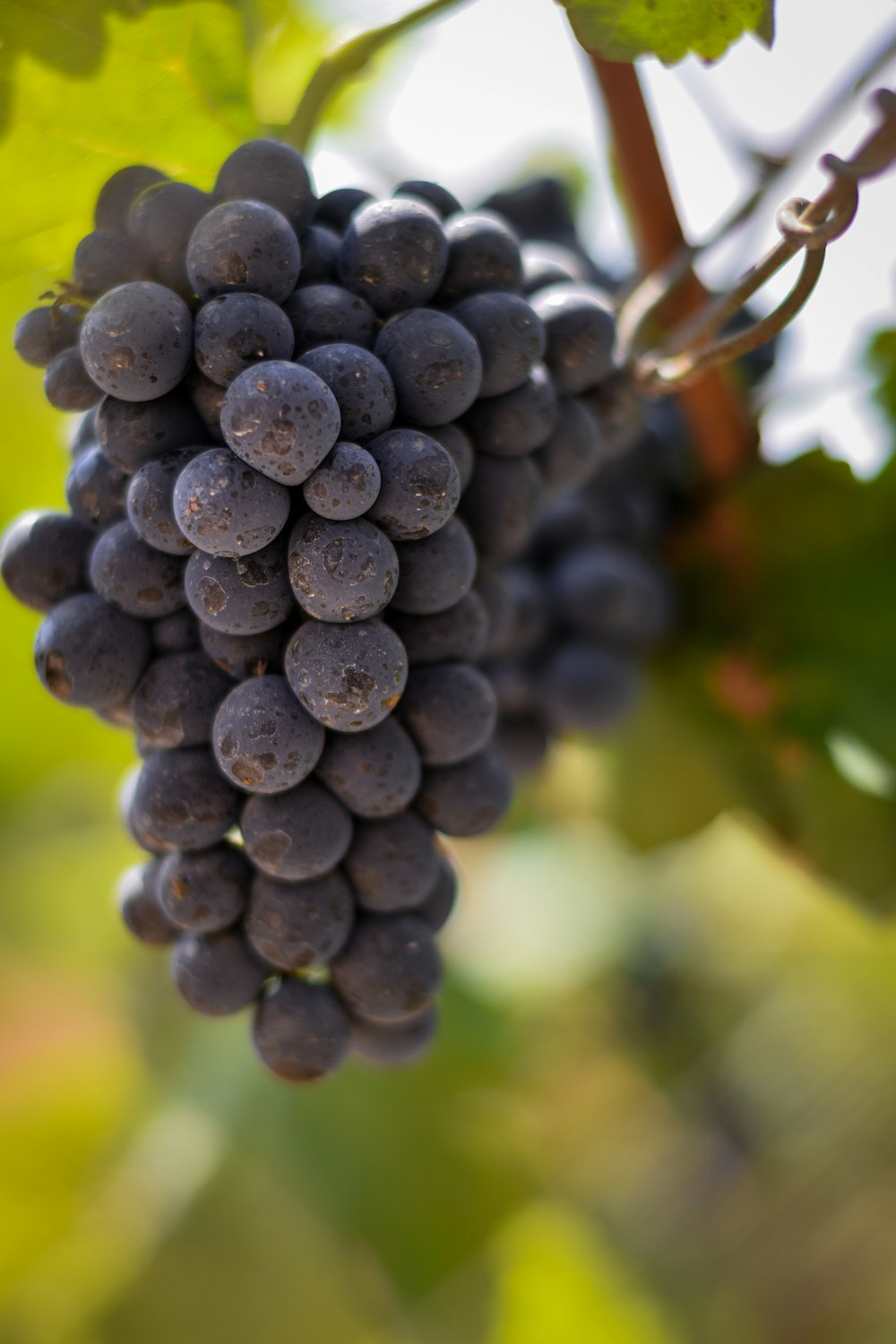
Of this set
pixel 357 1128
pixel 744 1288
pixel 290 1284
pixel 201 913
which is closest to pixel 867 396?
pixel 201 913

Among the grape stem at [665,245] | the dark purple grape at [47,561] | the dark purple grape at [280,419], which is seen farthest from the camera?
the grape stem at [665,245]

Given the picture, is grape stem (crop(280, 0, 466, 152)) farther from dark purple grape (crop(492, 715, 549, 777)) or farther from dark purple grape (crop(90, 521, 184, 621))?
dark purple grape (crop(492, 715, 549, 777))

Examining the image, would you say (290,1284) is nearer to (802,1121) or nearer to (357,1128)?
(357,1128)

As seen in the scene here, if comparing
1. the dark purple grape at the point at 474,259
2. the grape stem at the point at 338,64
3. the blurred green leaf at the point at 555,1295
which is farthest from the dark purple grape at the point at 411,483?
the blurred green leaf at the point at 555,1295

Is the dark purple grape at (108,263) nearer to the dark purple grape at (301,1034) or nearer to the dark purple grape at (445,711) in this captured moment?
the dark purple grape at (445,711)

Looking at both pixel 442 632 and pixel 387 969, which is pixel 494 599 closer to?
pixel 442 632

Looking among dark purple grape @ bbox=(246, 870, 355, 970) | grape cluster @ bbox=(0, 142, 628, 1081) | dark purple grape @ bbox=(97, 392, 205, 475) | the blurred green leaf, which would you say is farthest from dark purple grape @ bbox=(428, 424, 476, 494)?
the blurred green leaf

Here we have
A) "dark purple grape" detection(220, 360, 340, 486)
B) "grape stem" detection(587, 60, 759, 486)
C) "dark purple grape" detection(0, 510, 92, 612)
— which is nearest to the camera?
"dark purple grape" detection(220, 360, 340, 486)

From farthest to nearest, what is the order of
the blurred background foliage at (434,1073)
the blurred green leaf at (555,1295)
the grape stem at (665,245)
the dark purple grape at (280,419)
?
the blurred green leaf at (555,1295), the blurred background foliage at (434,1073), the grape stem at (665,245), the dark purple grape at (280,419)
